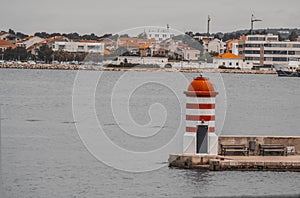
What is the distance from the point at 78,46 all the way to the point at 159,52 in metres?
23.4

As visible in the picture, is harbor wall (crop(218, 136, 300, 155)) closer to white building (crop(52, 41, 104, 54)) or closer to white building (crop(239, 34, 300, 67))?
white building (crop(239, 34, 300, 67))

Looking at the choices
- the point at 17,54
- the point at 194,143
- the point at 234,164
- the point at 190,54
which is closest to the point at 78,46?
the point at 17,54

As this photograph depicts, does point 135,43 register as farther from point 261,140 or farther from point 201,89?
point 201,89

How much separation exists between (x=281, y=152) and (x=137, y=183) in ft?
11.9

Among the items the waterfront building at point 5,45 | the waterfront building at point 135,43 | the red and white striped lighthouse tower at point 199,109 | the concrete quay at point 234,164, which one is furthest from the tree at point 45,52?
the concrete quay at point 234,164

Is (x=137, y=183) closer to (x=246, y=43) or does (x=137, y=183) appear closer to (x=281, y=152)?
(x=281, y=152)

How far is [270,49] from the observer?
173 meters

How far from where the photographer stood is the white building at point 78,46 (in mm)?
181000

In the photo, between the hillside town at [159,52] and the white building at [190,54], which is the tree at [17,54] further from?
the white building at [190,54]

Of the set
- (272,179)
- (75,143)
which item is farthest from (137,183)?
(75,143)

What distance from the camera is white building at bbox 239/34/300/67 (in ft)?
568

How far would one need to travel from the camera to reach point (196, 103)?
20.7 meters

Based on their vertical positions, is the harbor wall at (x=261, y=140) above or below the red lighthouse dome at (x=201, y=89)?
below

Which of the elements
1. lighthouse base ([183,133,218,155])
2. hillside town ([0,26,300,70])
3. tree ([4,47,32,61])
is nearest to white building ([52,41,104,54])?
hillside town ([0,26,300,70])
